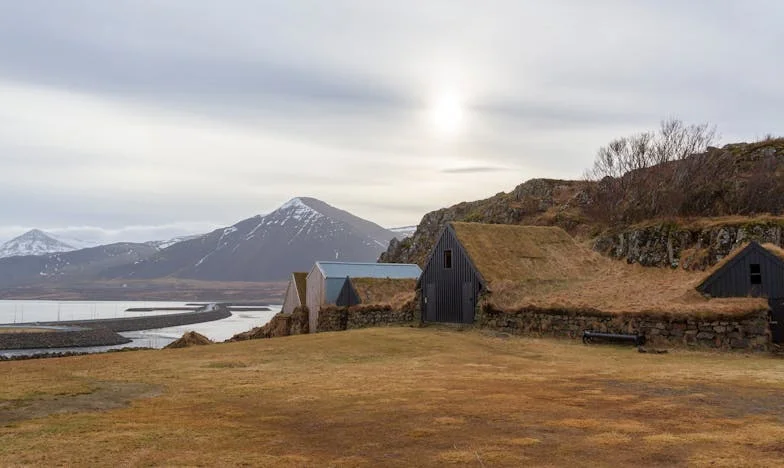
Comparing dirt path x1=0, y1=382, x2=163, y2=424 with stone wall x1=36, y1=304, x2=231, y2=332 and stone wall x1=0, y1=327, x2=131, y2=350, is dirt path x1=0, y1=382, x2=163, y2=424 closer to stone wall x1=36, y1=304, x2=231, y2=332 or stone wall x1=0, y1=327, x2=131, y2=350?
stone wall x1=0, y1=327, x2=131, y2=350

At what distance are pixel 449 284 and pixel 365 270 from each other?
1727cm

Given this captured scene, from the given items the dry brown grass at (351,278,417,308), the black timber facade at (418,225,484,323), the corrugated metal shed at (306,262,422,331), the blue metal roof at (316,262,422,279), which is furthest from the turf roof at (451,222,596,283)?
the blue metal roof at (316,262,422,279)

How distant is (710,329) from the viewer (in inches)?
1067

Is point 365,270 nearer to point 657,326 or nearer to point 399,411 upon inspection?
point 657,326

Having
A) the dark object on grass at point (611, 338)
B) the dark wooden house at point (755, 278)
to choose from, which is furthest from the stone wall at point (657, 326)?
the dark wooden house at point (755, 278)

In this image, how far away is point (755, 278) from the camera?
28359mm

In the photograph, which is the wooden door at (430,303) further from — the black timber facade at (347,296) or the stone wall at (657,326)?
the black timber facade at (347,296)

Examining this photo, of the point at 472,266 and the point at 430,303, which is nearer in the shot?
the point at 472,266

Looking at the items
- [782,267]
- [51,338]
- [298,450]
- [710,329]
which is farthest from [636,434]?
[51,338]

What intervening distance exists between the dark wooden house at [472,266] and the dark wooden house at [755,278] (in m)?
12.5

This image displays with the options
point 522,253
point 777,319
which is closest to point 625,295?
point 777,319

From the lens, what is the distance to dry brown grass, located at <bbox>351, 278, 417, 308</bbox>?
51.9 m

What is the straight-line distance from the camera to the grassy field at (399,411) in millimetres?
10656

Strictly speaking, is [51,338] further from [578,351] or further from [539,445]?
[539,445]
